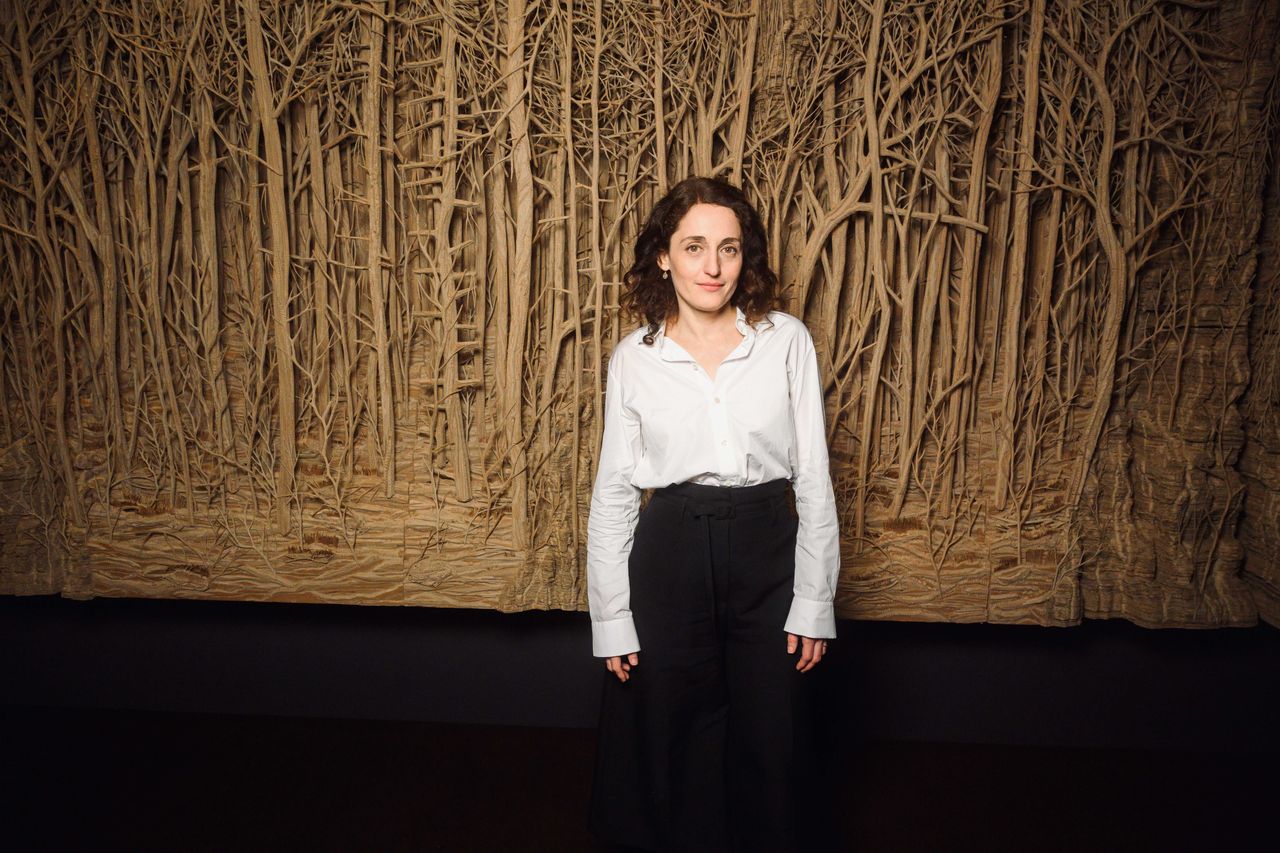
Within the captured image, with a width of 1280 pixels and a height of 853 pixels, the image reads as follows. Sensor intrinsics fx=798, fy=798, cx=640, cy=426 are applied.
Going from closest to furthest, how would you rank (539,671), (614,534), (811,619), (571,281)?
(811,619) → (614,534) → (571,281) → (539,671)

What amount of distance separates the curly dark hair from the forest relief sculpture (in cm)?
44

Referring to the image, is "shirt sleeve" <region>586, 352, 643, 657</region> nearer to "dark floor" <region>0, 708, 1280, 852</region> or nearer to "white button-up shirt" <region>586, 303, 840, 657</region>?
"white button-up shirt" <region>586, 303, 840, 657</region>

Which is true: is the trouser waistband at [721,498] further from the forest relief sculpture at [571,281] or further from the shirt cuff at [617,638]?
the forest relief sculpture at [571,281]

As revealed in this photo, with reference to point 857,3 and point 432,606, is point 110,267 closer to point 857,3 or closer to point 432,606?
point 432,606

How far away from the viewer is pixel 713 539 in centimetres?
145

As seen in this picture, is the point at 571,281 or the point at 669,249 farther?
the point at 571,281

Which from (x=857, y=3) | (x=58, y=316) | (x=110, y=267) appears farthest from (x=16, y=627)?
(x=857, y=3)

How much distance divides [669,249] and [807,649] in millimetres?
779

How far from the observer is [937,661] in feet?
7.42

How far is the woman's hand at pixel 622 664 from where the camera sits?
1517 mm

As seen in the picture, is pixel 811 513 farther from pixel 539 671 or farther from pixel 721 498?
pixel 539 671

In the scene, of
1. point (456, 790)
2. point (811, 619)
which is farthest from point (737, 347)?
point (456, 790)

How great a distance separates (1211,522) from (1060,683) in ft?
1.93

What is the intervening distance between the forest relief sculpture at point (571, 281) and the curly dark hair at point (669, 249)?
0.44 metres
